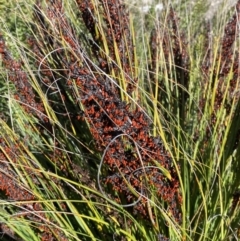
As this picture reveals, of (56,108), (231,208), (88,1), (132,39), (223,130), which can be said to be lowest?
(231,208)

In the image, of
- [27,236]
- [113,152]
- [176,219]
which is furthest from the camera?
[27,236]

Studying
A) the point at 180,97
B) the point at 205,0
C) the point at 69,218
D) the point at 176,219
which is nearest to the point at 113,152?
the point at 176,219

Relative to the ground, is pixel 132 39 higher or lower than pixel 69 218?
higher

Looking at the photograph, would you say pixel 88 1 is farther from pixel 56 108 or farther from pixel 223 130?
pixel 223 130

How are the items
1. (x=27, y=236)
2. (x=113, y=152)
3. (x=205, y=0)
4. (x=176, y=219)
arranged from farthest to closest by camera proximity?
(x=205, y=0) → (x=27, y=236) → (x=176, y=219) → (x=113, y=152)

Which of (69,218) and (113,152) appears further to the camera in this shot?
(69,218)

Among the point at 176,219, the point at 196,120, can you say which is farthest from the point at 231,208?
the point at 196,120
